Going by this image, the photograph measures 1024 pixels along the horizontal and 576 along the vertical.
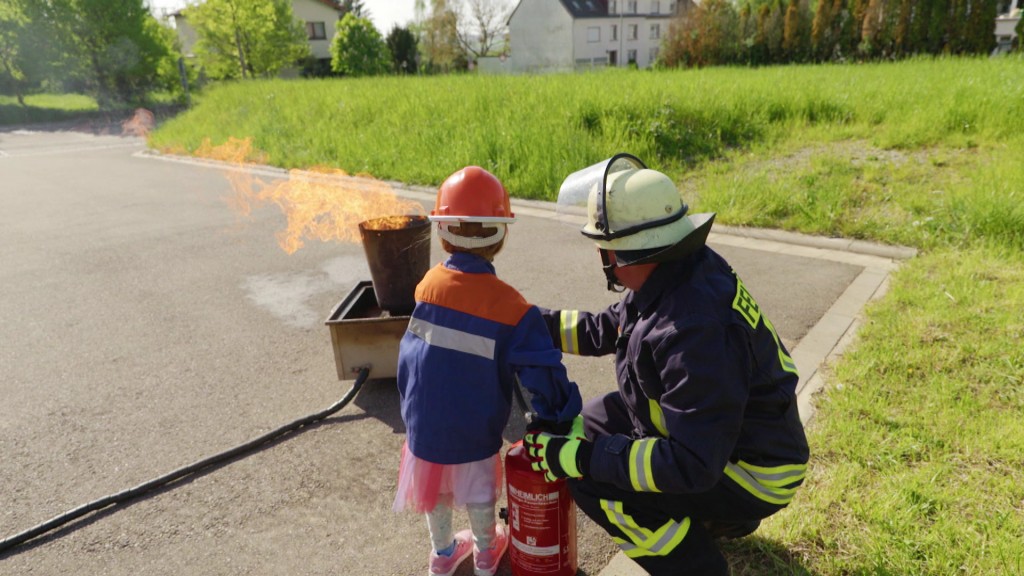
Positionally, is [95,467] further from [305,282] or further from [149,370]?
[305,282]

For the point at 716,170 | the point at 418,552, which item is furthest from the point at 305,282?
the point at 716,170

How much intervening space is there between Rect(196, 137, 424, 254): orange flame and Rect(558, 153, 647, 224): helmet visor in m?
1.93

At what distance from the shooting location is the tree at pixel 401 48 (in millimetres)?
44781

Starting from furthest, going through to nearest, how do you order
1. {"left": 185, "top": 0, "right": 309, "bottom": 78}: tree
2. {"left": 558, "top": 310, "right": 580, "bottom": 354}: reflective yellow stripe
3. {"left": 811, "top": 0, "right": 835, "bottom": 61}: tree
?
{"left": 185, "top": 0, "right": 309, "bottom": 78}: tree < {"left": 811, "top": 0, "right": 835, "bottom": 61}: tree < {"left": 558, "top": 310, "right": 580, "bottom": 354}: reflective yellow stripe

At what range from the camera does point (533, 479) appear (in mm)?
2203

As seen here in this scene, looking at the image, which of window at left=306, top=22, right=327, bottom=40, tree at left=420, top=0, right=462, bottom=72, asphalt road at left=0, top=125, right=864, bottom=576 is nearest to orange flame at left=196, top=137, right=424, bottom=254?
asphalt road at left=0, top=125, right=864, bottom=576

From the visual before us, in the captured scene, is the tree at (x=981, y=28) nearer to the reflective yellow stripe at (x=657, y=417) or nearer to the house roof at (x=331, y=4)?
the reflective yellow stripe at (x=657, y=417)

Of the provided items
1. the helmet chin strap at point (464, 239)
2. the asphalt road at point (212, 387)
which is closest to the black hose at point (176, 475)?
the asphalt road at point (212, 387)

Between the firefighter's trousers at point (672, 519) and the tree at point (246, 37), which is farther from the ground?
the tree at point (246, 37)

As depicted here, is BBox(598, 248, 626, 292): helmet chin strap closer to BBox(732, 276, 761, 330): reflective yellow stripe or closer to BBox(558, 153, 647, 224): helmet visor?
BBox(558, 153, 647, 224): helmet visor

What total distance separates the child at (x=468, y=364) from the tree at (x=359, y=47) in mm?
43020

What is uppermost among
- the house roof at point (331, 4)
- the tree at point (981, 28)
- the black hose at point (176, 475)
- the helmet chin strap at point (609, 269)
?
the house roof at point (331, 4)

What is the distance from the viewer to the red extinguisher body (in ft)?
7.30

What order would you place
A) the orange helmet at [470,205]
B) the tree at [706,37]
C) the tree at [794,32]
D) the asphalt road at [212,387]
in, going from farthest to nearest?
1. the tree at [706,37]
2. the tree at [794,32]
3. the asphalt road at [212,387]
4. the orange helmet at [470,205]
